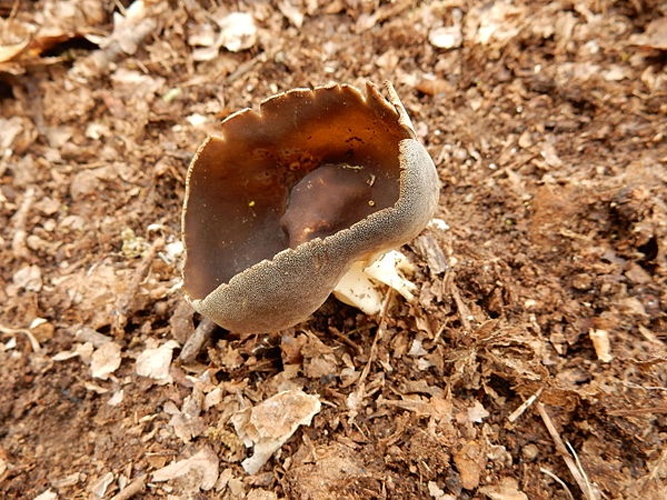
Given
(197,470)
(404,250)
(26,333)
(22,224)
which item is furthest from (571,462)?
(22,224)

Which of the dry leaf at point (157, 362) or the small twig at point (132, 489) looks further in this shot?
the dry leaf at point (157, 362)

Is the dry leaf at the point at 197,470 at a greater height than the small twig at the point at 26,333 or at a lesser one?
lesser

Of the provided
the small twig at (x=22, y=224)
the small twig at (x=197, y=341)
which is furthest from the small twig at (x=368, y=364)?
the small twig at (x=22, y=224)

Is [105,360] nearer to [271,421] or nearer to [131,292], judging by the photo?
[131,292]

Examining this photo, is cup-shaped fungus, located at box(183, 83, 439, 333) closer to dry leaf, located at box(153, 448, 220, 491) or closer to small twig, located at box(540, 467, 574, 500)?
dry leaf, located at box(153, 448, 220, 491)

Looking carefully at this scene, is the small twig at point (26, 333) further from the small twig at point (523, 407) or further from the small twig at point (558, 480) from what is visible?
the small twig at point (558, 480)

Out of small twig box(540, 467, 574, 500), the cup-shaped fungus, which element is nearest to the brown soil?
small twig box(540, 467, 574, 500)

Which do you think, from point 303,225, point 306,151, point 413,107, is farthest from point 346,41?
point 303,225
